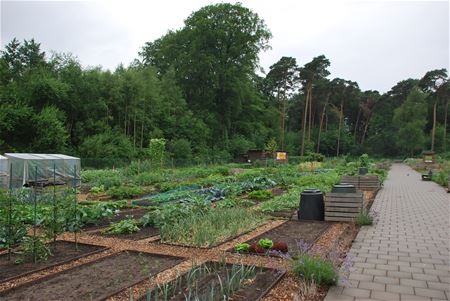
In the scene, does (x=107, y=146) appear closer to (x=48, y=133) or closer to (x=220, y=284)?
(x=48, y=133)

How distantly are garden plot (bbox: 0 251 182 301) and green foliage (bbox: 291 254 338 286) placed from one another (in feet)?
5.78

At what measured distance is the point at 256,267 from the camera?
534 centimetres

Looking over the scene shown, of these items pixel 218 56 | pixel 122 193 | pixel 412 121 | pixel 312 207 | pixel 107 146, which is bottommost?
pixel 122 193

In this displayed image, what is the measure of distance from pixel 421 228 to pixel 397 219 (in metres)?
1.23

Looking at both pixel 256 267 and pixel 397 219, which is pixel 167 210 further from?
pixel 397 219

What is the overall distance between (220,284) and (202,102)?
48.9m

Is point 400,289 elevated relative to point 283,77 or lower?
lower

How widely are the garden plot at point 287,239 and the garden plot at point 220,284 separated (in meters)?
0.81

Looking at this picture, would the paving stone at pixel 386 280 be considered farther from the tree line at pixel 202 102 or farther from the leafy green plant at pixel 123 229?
the tree line at pixel 202 102

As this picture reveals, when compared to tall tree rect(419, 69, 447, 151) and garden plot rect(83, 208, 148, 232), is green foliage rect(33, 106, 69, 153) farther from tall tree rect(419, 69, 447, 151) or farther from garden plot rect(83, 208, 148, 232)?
tall tree rect(419, 69, 447, 151)

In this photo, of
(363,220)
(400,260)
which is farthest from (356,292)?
(363,220)

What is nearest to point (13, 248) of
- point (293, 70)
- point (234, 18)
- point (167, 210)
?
point (167, 210)

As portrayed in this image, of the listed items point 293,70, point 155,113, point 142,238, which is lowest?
point 142,238

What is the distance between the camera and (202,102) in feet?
172
